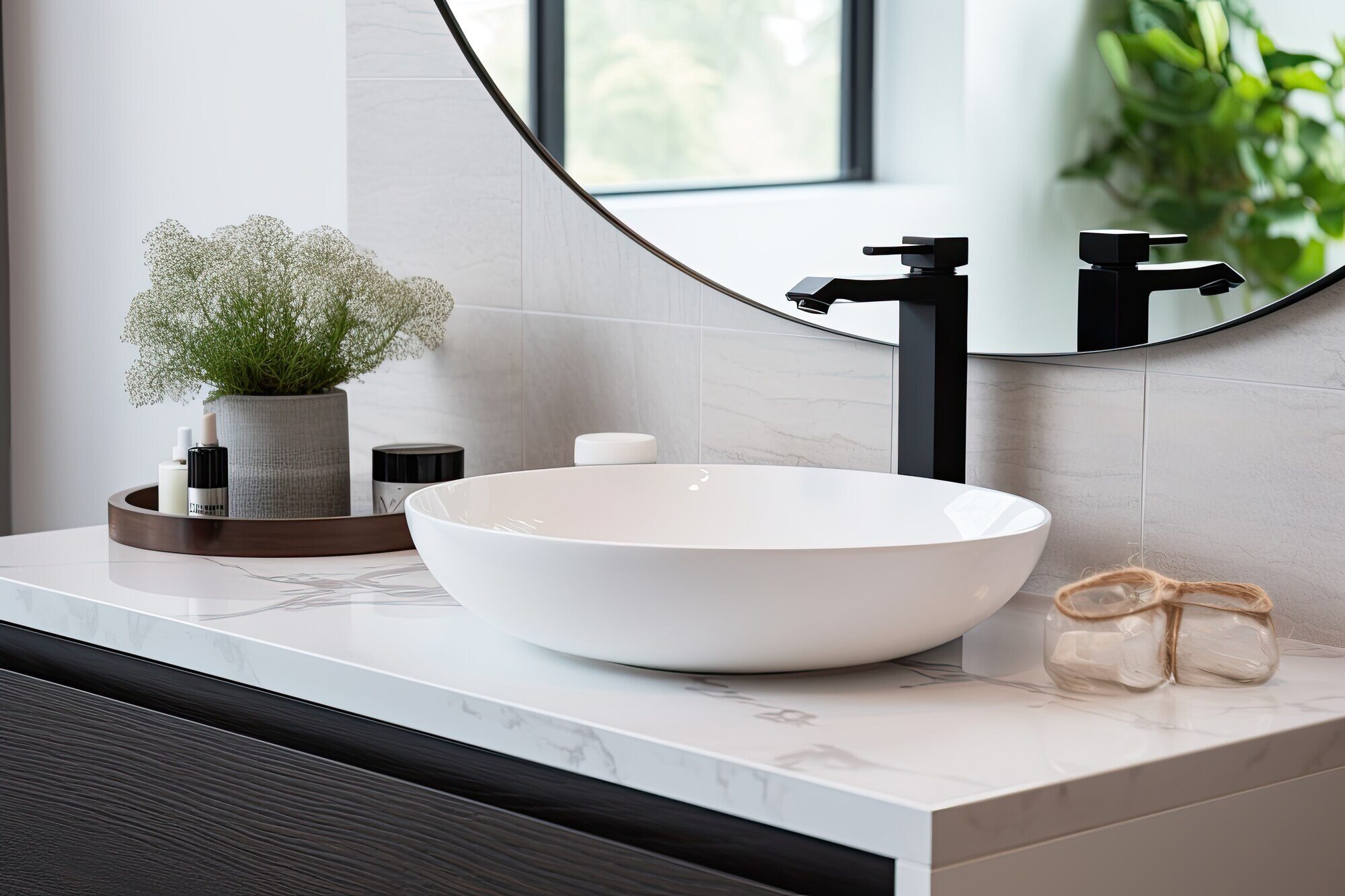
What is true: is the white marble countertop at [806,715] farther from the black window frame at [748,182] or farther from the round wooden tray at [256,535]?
the black window frame at [748,182]

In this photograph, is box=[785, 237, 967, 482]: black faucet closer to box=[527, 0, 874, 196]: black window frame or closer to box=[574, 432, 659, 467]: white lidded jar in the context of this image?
box=[527, 0, 874, 196]: black window frame

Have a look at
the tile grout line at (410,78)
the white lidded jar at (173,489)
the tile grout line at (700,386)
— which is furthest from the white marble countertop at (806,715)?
the tile grout line at (410,78)

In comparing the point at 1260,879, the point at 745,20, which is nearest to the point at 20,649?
the point at 745,20

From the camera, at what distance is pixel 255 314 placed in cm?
150

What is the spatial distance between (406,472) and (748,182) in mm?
453

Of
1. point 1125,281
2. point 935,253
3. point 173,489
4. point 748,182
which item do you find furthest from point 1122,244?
point 173,489

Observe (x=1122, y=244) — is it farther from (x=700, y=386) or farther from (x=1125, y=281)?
(x=700, y=386)

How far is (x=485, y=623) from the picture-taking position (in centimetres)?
117

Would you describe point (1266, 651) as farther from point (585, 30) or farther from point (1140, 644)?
point (585, 30)

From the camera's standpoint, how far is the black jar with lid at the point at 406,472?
153 cm

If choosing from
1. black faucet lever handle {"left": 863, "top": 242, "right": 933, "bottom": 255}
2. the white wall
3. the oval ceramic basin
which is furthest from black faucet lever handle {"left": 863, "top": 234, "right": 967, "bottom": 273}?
the white wall

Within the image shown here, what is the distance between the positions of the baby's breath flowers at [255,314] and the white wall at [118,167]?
0.37m

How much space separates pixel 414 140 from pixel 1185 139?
0.95 metres

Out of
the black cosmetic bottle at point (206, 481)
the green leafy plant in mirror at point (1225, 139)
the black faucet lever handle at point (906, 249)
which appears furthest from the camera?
the black cosmetic bottle at point (206, 481)
